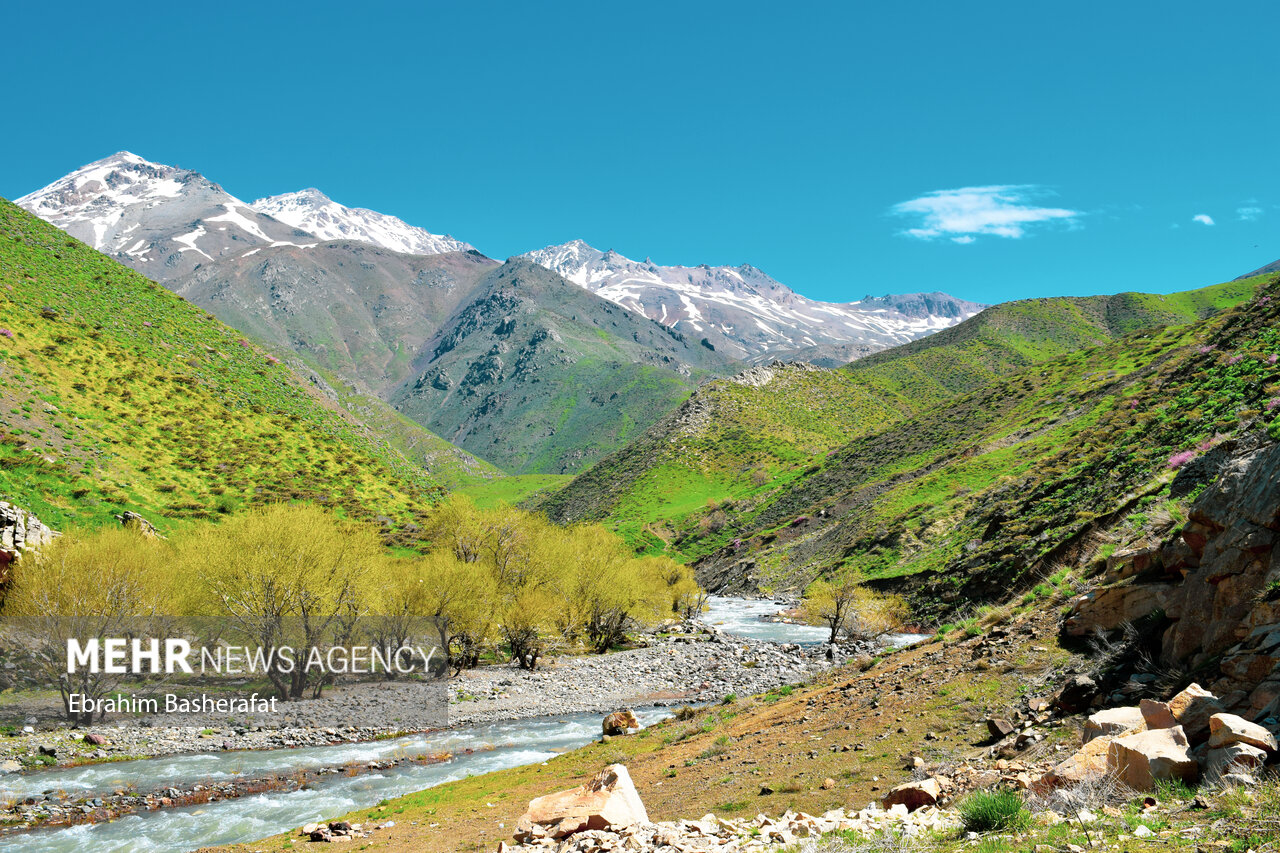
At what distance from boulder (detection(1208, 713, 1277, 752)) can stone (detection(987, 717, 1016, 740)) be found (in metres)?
6.33

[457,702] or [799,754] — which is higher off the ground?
[799,754]

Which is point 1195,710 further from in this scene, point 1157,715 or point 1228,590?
point 1228,590

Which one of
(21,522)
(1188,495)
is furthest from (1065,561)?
(21,522)

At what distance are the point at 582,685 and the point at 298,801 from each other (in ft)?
76.5

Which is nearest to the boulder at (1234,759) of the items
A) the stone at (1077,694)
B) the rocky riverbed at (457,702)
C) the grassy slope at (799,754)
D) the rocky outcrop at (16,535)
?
the grassy slope at (799,754)

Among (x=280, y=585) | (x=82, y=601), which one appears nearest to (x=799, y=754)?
(x=280, y=585)

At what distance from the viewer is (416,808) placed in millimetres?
22141

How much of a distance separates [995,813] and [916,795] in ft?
10.1

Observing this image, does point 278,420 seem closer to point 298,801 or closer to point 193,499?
point 193,499

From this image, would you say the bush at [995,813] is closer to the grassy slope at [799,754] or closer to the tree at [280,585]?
the grassy slope at [799,754]

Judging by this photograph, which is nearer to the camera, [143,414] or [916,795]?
[916,795]

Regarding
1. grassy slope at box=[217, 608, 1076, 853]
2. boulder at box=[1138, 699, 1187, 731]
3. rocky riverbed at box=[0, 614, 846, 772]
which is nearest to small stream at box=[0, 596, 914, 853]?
rocky riverbed at box=[0, 614, 846, 772]

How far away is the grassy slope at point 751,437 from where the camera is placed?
133 metres

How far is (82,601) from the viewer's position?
106 ft
